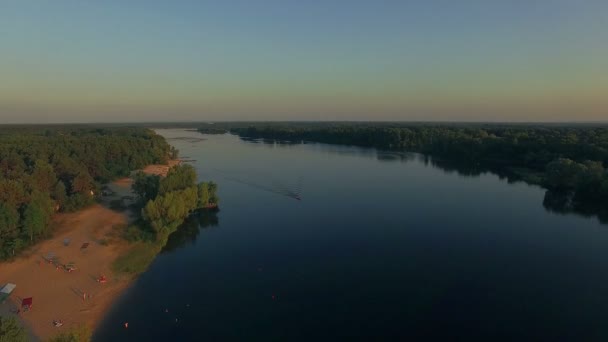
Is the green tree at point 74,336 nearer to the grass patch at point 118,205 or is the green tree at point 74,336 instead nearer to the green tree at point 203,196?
the green tree at point 203,196

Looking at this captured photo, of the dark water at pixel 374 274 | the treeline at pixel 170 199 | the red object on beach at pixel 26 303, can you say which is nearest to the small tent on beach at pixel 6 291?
the red object on beach at pixel 26 303

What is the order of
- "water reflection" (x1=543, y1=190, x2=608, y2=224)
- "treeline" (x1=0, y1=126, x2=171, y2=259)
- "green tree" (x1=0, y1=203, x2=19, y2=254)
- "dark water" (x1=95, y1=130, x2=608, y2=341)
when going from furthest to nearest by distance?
"water reflection" (x1=543, y1=190, x2=608, y2=224), "treeline" (x1=0, y1=126, x2=171, y2=259), "green tree" (x1=0, y1=203, x2=19, y2=254), "dark water" (x1=95, y1=130, x2=608, y2=341)

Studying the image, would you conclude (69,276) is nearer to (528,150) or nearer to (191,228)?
(191,228)

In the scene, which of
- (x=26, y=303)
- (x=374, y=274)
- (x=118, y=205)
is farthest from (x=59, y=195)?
(x=374, y=274)

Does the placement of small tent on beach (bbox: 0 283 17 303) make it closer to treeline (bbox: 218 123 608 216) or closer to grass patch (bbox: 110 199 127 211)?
grass patch (bbox: 110 199 127 211)

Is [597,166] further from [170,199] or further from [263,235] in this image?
[170,199]

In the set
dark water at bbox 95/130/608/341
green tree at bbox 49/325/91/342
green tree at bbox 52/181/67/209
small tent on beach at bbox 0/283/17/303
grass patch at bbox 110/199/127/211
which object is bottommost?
dark water at bbox 95/130/608/341

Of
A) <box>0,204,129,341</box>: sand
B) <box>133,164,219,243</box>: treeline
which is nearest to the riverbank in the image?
<box>0,204,129,341</box>: sand
